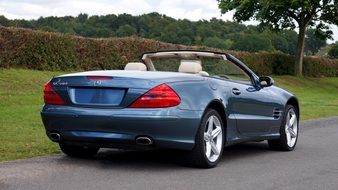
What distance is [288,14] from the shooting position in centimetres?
4278

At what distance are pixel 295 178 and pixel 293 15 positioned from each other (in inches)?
1467

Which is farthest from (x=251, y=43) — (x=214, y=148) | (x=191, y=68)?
(x=214, y=148)

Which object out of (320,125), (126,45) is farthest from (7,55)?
(320,125)

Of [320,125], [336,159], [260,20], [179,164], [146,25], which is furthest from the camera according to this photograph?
[146,25]

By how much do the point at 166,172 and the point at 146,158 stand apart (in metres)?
1.11

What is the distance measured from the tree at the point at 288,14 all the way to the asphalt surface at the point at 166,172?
109ft

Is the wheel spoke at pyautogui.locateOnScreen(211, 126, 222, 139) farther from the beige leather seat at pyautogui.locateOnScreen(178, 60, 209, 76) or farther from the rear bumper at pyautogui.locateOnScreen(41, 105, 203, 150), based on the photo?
the beige leather seat at pyautogui.locateOnScreen(178, 60, 209, 76)

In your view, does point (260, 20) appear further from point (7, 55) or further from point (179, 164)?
point (179, 164)

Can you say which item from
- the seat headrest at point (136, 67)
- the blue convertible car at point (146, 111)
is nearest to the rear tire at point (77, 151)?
the blue convertible car at point (146, 111)

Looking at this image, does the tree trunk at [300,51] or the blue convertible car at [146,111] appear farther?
the tree trunk at [300,51]

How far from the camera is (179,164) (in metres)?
7.57

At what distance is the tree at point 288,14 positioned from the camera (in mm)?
41562

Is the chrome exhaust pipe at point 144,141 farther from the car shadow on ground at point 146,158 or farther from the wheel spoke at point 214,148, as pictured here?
the wheel spoke at point 214,148

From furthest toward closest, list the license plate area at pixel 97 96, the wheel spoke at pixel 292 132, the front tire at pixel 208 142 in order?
the wheel spoke at pixel 292 132, the front tire at pixel 208 142, the license plate area at pixel 97 96
